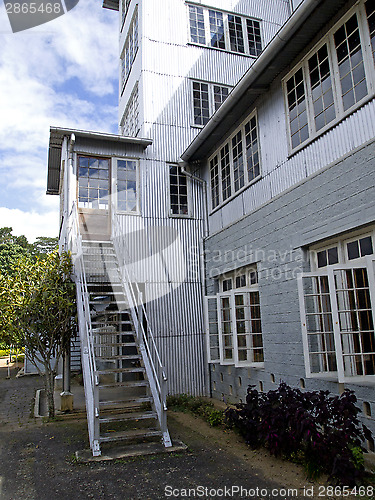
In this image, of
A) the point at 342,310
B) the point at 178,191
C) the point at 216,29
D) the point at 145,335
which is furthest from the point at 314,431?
the point at 216,29

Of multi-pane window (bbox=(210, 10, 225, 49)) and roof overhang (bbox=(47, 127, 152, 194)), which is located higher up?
multi-pane window (bbox=(210, 10, 225, 49))

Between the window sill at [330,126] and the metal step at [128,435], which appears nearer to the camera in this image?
the window sill at [330,126]

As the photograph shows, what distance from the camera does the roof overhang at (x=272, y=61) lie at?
236 inches

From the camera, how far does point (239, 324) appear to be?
28.4ft

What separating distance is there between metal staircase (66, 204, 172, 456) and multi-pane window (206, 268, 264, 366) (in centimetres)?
157

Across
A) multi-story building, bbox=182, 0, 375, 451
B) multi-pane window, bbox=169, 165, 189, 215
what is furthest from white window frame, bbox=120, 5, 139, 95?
multi-story building, bbox=182, 0, 375, 451

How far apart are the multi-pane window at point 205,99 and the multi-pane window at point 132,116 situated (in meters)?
1.75

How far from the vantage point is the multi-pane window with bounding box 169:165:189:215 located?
421 inches

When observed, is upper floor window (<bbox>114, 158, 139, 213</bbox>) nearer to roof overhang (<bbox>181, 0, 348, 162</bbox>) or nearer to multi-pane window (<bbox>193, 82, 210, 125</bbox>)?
roof overhang (<bbox>181, 0, 348, 162</bbox>)

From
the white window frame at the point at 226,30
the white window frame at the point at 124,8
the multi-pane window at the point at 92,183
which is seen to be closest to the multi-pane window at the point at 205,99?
the white window frame at the point at 226,30

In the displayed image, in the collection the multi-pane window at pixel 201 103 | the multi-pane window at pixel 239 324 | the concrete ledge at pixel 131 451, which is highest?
the multi-pane window at pixel 201 103

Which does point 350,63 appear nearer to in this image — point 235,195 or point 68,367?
point 235,195

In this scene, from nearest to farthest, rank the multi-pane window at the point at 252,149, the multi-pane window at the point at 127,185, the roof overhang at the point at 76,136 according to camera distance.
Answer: the multi-pane window at the point at 252,149 → the roof overhang at the point at 76,136 → the multi-pane window at the point at 127,185

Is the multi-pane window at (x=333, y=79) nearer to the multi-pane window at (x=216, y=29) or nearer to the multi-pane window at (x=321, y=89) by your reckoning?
the multi-pane window at (x=321, y=89)
